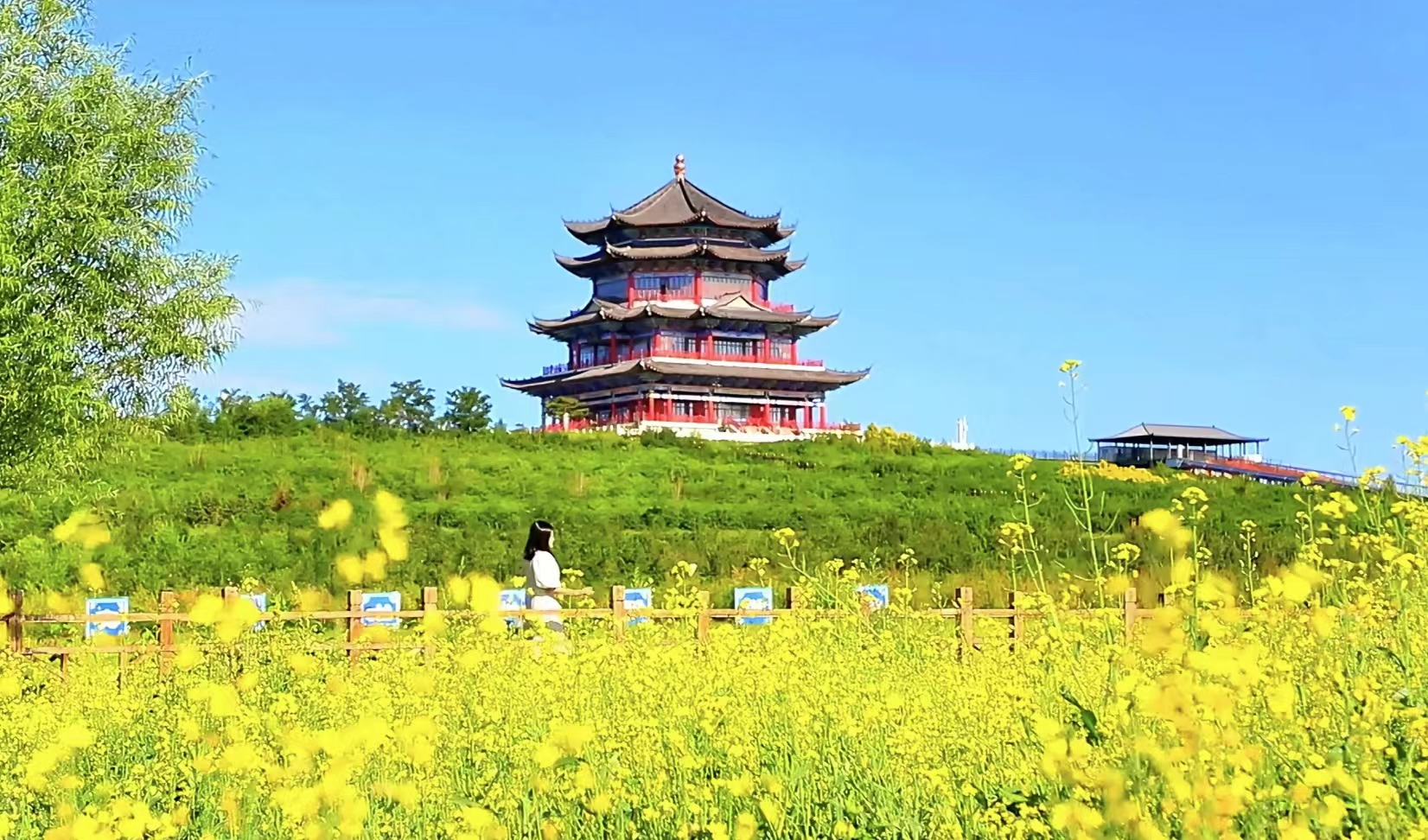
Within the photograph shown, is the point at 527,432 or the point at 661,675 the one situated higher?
the point at 527,432

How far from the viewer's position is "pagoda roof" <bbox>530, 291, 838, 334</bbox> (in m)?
44.7

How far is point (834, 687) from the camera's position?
17.1 feet

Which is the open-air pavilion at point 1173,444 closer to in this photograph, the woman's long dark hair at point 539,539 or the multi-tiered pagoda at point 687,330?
the multi-tiered pagoda at point 687,330

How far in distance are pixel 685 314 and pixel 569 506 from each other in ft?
64.5

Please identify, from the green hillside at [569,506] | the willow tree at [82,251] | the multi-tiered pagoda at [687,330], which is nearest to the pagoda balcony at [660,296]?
the multi-tiered pagoda at [687,330]

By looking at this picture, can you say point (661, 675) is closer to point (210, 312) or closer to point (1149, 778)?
point (1149, 778)

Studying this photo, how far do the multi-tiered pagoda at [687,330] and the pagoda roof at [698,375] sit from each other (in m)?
0.04

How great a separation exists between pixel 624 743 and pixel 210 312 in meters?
10.2

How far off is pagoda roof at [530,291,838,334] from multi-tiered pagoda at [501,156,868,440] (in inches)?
1.7

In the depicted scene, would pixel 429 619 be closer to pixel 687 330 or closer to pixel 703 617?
pixel 703 617

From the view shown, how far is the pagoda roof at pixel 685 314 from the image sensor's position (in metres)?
44.7

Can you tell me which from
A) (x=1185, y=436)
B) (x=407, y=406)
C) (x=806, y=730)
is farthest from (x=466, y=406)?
(x=806, y=730)

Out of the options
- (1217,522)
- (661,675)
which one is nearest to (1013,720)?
(661,675)

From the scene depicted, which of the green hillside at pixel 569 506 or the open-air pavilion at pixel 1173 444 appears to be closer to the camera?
the green hillside at pixel 569 506
